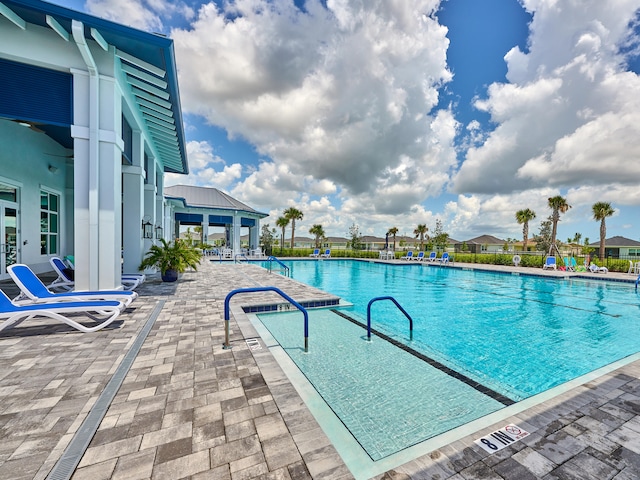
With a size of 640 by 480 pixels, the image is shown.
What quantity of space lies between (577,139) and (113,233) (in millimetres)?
18980

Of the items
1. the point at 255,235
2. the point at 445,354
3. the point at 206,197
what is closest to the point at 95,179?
the point at 445,354

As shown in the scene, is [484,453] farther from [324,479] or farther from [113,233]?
[113,233]

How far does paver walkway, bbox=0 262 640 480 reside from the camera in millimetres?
1781

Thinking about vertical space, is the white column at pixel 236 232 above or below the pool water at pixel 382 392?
above

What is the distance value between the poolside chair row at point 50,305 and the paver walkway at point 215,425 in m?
0.43

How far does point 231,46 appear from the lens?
8266mm

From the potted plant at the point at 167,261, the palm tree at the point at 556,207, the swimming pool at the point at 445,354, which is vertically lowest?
the swimming pool at the point at 445,354

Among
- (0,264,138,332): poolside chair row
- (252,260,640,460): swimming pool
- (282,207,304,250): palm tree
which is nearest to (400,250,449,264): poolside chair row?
(252,260,640,460): swimming pool

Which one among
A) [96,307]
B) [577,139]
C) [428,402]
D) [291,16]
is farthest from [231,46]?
[577,139]

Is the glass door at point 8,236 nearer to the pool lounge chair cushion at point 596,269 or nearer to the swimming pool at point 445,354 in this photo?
the swimming pool at point 445,354

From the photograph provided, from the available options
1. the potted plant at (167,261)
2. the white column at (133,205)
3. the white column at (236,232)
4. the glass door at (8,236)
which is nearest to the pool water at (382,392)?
the potted plant at (167,261)

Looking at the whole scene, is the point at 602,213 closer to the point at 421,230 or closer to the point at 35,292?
the point at 421,230

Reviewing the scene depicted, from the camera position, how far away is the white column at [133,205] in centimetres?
889

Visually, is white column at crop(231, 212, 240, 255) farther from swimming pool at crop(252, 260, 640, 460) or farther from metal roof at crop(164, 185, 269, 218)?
swimming pool at crop(252, 260, 640, 460)
